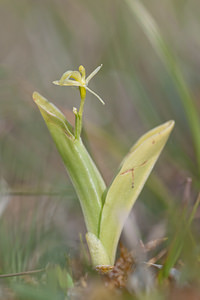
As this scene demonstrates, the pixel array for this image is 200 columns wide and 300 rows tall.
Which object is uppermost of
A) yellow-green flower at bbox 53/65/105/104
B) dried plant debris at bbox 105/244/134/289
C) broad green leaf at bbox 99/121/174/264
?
yellow-green flower at bbox 53/65/105/104

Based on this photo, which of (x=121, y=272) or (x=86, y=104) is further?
(x=86, y=104)

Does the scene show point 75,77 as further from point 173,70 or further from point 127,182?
point 173,70

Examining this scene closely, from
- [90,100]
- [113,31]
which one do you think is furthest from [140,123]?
[113,31]

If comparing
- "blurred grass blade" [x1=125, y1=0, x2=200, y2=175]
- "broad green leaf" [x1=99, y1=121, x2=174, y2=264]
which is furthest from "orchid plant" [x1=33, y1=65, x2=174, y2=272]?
"blurred grass blade" [x1=125, y1=0, x2=200, y2=175]

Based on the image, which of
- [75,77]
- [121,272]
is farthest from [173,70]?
[121,272]

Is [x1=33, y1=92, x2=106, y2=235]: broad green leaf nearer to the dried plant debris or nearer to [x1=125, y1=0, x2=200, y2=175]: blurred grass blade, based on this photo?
the dried plant debris

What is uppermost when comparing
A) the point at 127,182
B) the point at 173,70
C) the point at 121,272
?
the point at 173,70

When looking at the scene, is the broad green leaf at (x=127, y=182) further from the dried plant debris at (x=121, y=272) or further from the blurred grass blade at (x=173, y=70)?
the blurred grass blade at (x=173, y=70)
